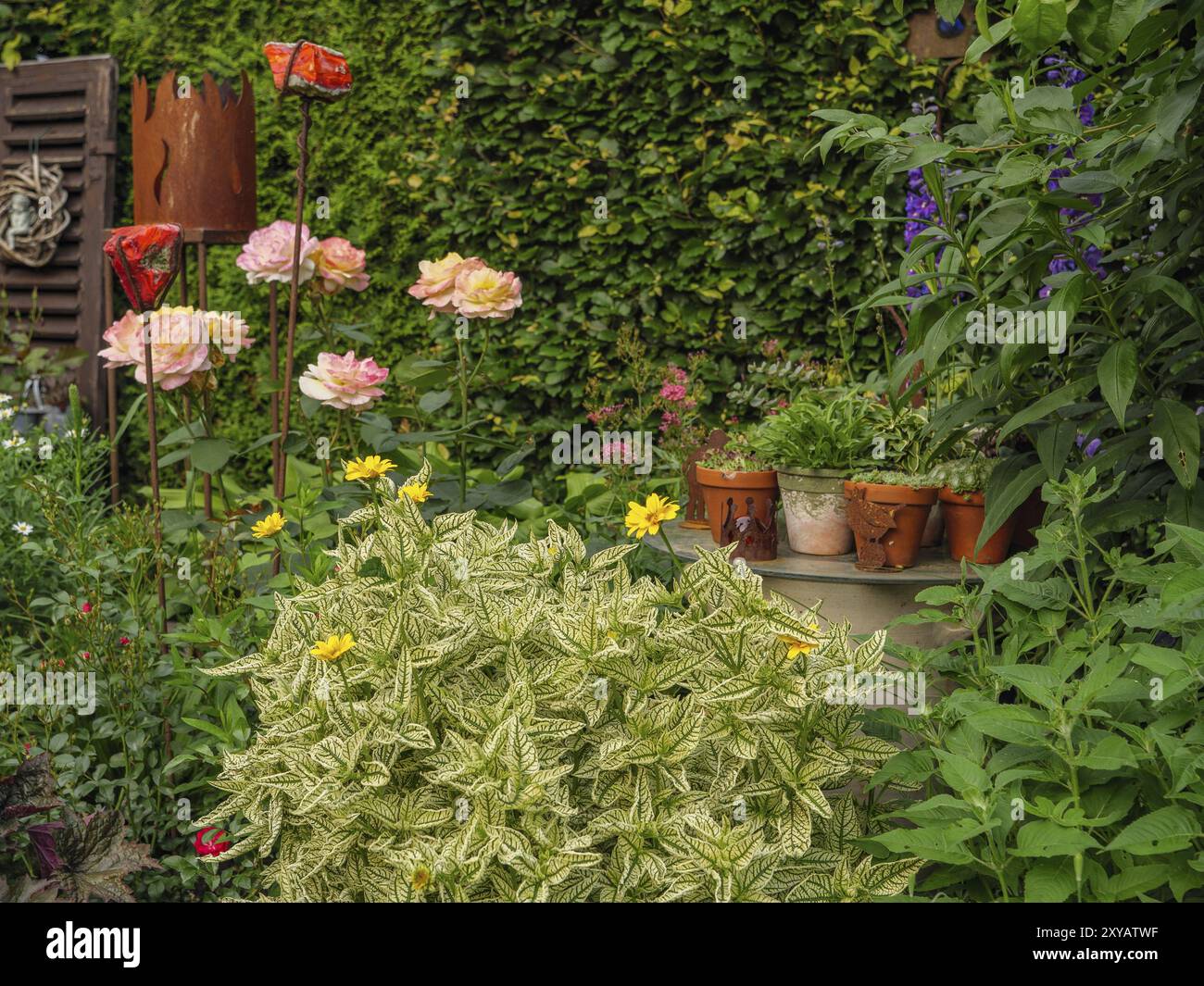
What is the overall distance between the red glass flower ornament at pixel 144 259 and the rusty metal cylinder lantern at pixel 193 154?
73 cm

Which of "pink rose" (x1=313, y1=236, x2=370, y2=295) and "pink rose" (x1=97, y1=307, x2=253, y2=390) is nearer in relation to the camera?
"pink rose" (x1=97, y1=307, x2=253, y2=390)

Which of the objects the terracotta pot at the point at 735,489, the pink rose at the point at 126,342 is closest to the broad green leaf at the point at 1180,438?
the terracotta pot at the point at 735,489

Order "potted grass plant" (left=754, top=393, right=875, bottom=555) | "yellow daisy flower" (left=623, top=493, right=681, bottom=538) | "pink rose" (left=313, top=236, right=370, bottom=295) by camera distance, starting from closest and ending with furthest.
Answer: "yellow daisy flower" (left=623, top=493, right=681, bottom=538) < "potted grass plant" (left=754, top=393, right=875, bottom=555) < "pink rose" (left=313, top=236, right=370, bottom=295)

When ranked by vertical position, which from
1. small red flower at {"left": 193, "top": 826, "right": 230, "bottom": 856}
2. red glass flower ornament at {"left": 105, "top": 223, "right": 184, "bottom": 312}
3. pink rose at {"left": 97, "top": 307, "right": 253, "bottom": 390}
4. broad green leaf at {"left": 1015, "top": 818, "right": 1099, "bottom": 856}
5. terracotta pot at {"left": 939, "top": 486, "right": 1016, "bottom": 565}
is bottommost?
small red flower at {"left": 193, "top": 826, "right": 230, "bottom": 856}

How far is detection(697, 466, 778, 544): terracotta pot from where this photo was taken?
2834 mm

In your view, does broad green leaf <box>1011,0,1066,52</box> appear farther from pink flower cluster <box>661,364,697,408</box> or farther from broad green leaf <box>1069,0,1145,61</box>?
pink flower cluster <box>661,364,697,408</box>

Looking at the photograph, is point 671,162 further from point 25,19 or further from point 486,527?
point 25,19

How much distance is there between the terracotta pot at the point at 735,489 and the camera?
9.30ft

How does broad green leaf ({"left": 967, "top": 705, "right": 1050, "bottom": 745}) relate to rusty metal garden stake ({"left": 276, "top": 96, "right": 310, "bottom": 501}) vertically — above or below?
below

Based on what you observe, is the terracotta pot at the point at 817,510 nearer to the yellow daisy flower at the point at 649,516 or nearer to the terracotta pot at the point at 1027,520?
the terracotta pot at the point at 1027,520

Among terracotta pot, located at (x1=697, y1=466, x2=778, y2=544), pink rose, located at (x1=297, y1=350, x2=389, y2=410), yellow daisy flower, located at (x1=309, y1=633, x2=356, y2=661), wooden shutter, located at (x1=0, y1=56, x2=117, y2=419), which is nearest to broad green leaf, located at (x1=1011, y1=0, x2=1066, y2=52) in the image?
terracotta pot, located at (x1=697, y1=466, x2=778, y2=544)

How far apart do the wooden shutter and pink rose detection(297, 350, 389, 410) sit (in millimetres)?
3447
